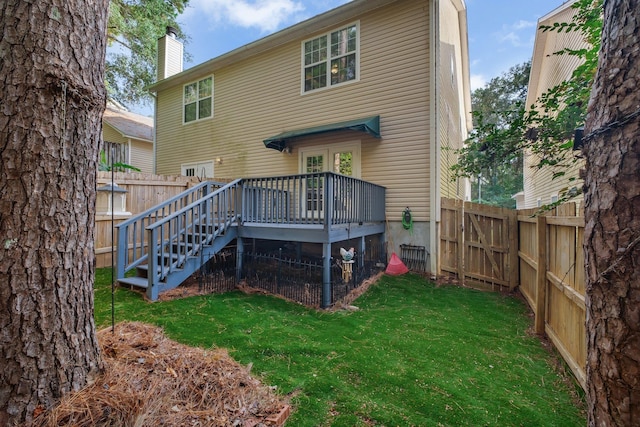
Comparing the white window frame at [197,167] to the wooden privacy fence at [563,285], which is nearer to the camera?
the wooden privacy fence at [563,285]

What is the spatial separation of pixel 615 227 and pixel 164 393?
2407 mm

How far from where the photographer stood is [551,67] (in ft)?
35.2

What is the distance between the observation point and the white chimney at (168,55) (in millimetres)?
12219

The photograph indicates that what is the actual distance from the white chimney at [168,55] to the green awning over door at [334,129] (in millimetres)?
6980

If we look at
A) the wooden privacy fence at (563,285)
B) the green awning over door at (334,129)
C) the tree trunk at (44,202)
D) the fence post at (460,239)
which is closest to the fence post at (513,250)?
the fence post at (460,239)

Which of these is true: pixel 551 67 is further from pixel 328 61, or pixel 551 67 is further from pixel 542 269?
pixel 542 269

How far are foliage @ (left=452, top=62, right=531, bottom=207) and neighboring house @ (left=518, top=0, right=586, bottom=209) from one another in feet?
3.64

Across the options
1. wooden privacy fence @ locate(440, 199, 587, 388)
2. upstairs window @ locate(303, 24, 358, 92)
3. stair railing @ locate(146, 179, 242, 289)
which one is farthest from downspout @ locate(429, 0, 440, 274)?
stair railing @ locate(146, 179, 242, 289)

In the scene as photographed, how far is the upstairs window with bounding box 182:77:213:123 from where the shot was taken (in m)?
11.1

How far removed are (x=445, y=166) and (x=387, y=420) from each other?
24.3 ft

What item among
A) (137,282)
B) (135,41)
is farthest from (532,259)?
(135,41)

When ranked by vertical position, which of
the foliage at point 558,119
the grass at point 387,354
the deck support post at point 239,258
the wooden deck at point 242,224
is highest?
the foliage at point 558,119

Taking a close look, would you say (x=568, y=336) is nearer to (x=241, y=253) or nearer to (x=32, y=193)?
(x=32, y=193)

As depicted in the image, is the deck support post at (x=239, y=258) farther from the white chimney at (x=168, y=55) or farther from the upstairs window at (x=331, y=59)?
the white chimney at (x=168, y=55)
